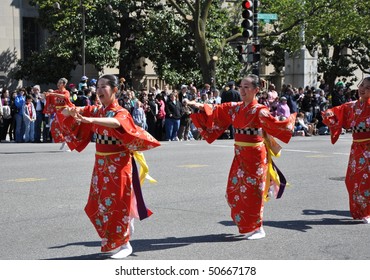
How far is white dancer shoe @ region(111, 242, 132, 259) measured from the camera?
23.4 feet

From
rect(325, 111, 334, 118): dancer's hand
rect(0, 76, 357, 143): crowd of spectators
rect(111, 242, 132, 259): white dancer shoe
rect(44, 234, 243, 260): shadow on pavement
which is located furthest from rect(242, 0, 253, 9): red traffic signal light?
rect(111, 242, 132, 259): white dancer shoe

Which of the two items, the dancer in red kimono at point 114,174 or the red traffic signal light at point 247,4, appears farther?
the red traffic signal light at point 247,4

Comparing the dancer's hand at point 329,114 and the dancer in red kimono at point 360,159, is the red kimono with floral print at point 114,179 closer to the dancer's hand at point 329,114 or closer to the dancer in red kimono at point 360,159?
the dancer's hand at point 329,114

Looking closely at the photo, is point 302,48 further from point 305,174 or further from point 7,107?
point 305,174

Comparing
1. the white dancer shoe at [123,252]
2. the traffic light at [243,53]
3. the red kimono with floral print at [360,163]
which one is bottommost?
the white dancer shoe at [123,252]

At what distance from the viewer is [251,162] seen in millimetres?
8195

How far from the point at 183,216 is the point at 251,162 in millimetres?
1635

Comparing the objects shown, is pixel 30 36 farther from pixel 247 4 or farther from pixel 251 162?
pixel 251 162

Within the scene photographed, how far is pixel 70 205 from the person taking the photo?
10242mm

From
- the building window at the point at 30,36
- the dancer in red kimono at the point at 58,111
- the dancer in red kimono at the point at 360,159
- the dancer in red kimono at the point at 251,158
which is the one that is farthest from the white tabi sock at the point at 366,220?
the building window at the point at 30,36

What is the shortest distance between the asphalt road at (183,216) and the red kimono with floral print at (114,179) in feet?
0.99

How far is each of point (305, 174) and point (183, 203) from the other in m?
4.10

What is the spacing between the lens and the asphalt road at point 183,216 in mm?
7555

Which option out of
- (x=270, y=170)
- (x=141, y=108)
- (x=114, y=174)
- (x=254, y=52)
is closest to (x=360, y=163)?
(x=270, y=170)
